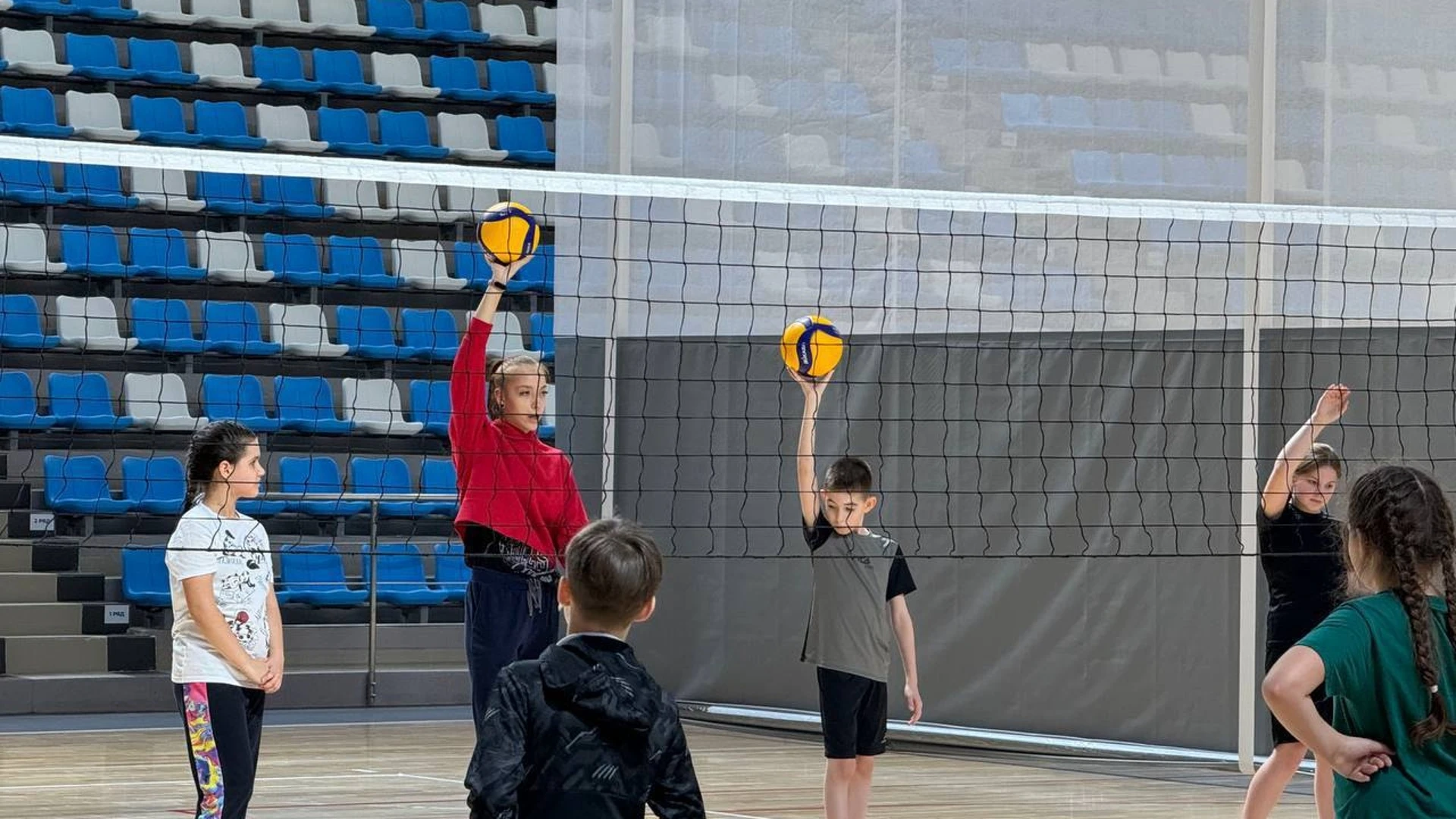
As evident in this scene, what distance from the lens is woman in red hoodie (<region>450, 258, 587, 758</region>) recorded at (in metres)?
5.37

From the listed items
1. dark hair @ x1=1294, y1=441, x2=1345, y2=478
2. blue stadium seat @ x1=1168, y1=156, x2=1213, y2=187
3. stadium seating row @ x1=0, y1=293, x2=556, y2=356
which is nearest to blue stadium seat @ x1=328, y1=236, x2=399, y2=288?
stadium seating row @ x1=0, y1=293, x2=556, y2=356

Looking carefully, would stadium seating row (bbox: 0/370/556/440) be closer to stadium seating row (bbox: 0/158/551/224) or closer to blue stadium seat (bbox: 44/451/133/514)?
blue stadium seat (bbox: 44/451/133/514)

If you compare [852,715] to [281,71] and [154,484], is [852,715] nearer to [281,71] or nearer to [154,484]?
[154,484]

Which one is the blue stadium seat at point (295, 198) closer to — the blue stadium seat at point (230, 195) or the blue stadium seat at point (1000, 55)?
the blue stadium seat at point (230, 195)

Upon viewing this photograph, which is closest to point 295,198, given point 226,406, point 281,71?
point 281,71

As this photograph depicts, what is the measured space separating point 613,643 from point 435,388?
1054 cm

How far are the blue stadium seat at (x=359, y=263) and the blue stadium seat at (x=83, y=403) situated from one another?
174 centimetres

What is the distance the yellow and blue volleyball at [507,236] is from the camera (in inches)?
210

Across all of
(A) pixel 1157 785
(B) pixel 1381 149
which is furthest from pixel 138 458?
(B) pixel 1381 149

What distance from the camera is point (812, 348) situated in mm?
6078

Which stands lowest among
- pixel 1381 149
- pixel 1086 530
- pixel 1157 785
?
pixel 1157 785

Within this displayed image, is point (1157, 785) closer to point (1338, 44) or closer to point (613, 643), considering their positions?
point (1338, 44)

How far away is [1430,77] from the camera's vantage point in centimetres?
885

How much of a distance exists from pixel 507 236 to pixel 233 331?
7741 mm
